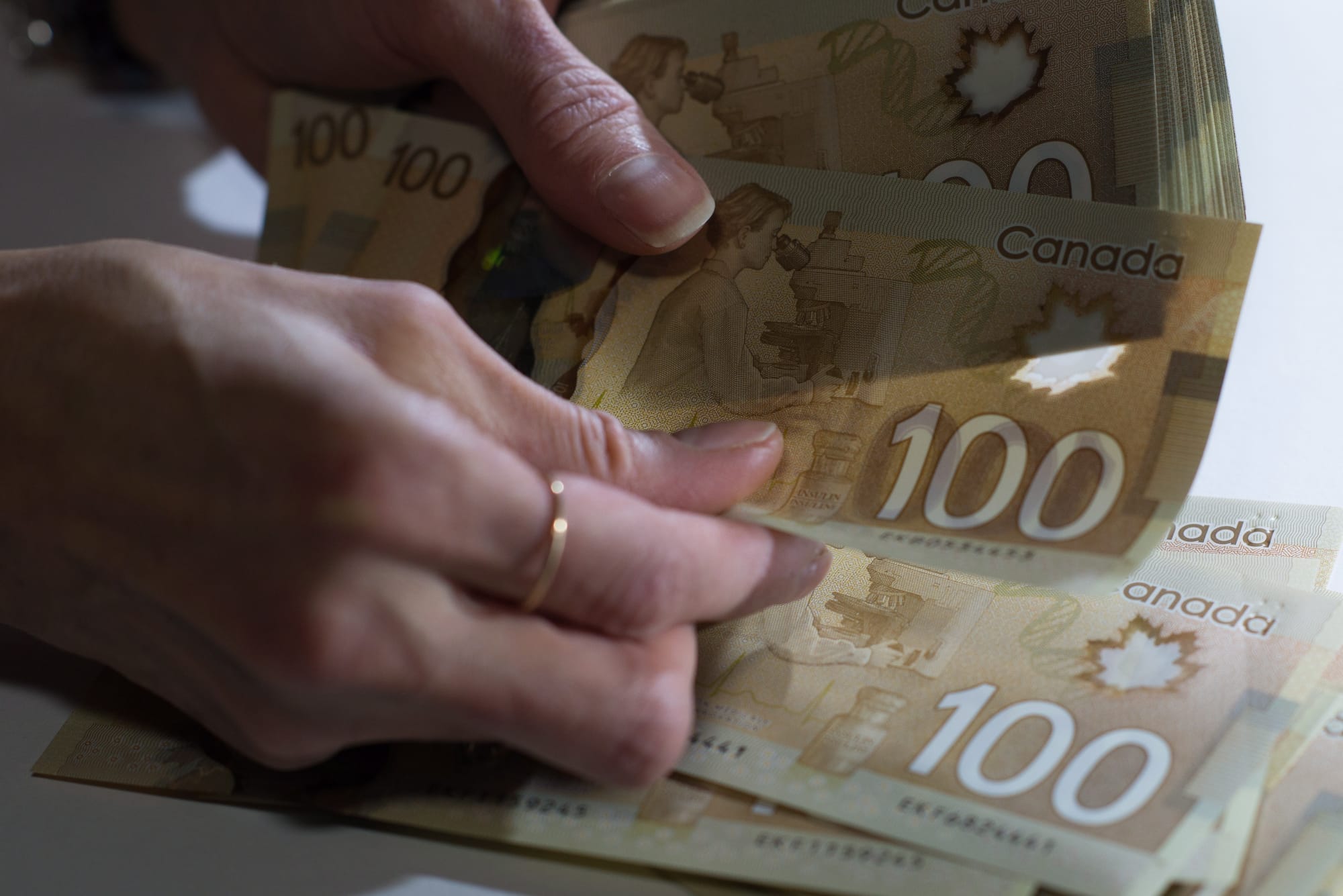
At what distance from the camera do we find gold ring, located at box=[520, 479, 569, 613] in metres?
0.46

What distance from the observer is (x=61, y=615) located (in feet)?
1.83

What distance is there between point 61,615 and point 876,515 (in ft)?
1.52

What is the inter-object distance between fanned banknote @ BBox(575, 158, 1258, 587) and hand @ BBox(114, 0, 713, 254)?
1.8 inches

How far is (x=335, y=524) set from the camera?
43 cm

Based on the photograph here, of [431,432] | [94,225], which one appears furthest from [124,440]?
[94,225]

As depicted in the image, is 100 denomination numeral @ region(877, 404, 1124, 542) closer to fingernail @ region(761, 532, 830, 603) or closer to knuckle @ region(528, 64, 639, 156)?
fingernail @ region(761, 532, 830, 603)

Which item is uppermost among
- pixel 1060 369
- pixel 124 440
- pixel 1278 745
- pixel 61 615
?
pixel 1060 369

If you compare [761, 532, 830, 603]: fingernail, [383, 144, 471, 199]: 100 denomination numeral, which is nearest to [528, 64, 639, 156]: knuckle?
[383, 144, 471, 199]: 100 denomination numeral

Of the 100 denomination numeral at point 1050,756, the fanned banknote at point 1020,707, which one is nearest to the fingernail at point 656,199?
the fanned banknote at point 1020,707

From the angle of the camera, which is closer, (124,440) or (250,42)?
(124,440)

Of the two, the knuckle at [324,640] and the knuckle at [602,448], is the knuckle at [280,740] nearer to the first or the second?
the knuckle at [324,640]

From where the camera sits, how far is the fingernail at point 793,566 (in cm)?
55

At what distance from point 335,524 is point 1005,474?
1.32 ft

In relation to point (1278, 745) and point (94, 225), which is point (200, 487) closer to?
point (1278, 745)
